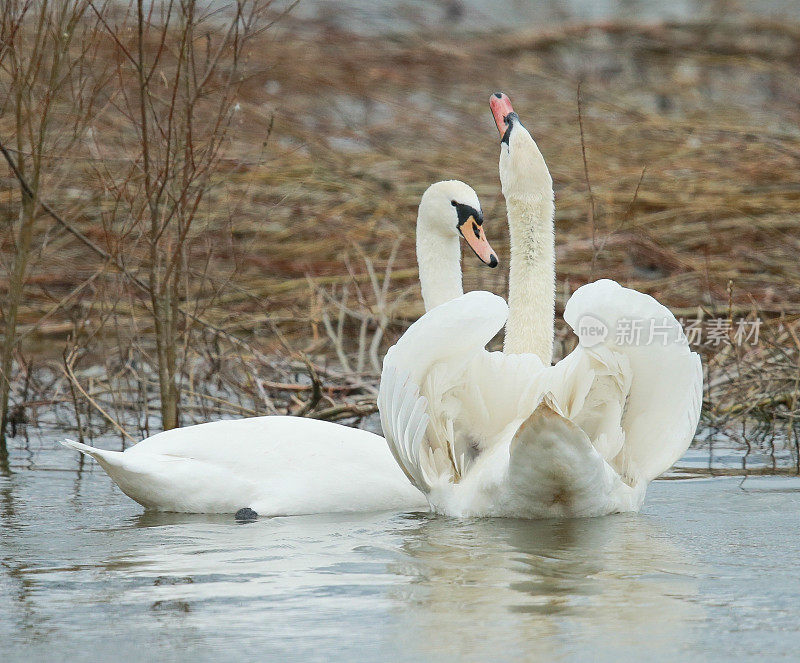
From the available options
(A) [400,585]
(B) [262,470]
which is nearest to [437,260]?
(B) [262,470]

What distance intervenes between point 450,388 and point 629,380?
628 millimetres

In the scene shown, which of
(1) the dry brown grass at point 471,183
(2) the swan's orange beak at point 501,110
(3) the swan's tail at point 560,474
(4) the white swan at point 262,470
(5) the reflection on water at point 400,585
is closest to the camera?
(5) the reflection on water at point 400,585

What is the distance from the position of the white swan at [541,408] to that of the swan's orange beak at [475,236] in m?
0.94

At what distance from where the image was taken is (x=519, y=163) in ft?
19.5

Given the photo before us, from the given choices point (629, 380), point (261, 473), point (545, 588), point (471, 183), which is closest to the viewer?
point (545, 588)

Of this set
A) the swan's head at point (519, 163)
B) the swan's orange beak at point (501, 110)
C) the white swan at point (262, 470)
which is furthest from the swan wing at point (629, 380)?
the swan's orange beak at point (501, 110)

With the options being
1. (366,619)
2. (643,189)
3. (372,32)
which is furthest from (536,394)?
(372,32)

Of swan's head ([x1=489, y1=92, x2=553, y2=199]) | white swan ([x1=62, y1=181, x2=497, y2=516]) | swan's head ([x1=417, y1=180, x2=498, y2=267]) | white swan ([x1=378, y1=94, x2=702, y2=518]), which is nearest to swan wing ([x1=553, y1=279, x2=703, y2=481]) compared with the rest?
white swan ([x1=378, y1=94, x2=702, y2=518])

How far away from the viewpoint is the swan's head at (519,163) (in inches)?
232

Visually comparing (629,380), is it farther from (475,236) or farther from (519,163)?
(475,236)

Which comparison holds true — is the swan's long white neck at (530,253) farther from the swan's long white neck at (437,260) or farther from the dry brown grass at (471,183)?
the dry brown grass at (471,183)

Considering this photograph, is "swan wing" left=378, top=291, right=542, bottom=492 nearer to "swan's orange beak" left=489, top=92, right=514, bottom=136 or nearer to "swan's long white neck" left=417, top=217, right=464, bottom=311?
"swan's orange beak" left=489, top=92, right=514, bottom=136

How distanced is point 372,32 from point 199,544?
1271 cm

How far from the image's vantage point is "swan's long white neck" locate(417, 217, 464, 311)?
678 centimetres
